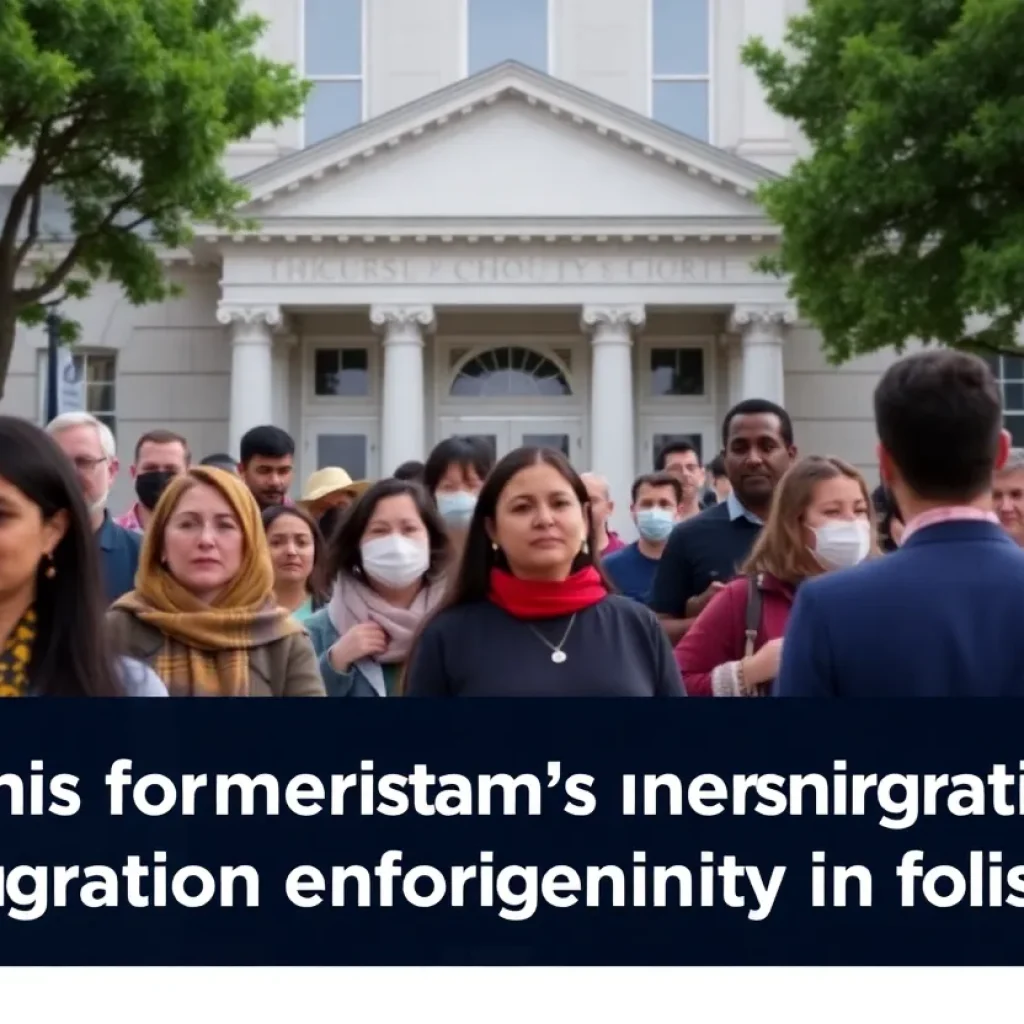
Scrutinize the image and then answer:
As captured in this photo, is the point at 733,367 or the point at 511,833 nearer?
the point at 511,833

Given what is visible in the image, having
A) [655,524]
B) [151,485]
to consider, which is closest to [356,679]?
[151,485]

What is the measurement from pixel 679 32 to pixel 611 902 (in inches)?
1230

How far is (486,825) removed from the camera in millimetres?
3371

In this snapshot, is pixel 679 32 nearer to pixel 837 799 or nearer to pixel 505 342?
pixel 505 342

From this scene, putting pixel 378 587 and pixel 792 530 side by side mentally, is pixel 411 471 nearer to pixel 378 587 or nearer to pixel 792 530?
pixel 378 587

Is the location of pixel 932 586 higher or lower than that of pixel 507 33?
lower

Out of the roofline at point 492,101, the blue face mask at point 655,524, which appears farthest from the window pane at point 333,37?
the blue face mask at point 655,524

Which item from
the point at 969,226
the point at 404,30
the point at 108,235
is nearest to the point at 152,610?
the point at 108,235

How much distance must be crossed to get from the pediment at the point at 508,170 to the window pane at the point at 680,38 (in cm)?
393

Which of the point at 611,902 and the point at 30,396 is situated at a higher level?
the point at 30,396

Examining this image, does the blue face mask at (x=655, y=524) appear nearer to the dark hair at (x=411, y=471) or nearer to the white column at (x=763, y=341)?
the dark hair at (x=411, y=471)

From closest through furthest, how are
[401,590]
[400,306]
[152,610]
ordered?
[152,610] < [401,590] < [400,306]

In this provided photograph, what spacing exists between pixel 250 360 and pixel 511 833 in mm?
26976

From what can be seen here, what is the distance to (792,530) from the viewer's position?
18.0 feet
